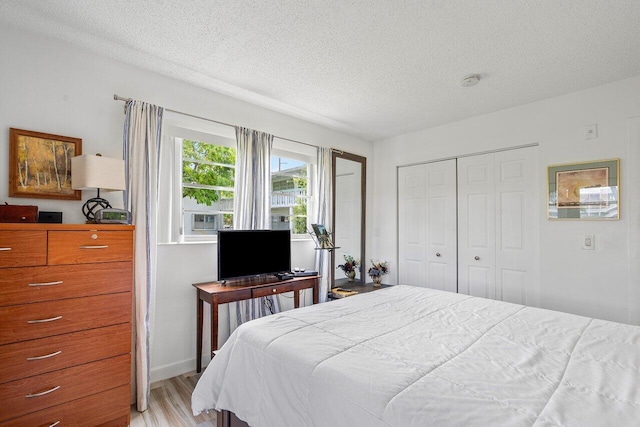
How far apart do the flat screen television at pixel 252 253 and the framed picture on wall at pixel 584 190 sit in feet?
9.12

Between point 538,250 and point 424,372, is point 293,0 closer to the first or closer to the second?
point 424,372

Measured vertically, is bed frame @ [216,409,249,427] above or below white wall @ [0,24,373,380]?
below

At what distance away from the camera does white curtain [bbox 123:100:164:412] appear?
234 cm

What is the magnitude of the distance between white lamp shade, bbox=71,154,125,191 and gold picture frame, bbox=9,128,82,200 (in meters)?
0.14

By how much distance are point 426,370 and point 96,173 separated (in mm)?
2221

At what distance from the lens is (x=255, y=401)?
1490 millimetres

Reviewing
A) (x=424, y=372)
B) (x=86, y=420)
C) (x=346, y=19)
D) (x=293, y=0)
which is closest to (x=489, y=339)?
(x=424, y=372)

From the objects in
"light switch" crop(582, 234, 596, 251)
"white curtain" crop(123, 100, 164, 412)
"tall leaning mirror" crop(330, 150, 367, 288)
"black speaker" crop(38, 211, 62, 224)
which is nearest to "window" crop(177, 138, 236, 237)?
"white curtain" crop(123, 100, 164, 412)

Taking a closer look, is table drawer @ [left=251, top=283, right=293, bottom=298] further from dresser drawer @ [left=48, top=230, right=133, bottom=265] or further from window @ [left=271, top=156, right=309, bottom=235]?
dresser drawer @ [left=48, top=230, right=133, bottom=265]

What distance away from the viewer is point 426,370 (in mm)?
1249

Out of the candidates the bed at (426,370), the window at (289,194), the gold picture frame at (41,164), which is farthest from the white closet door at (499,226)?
the gold picture frame at (41,164)

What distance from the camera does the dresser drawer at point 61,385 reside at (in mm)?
1631

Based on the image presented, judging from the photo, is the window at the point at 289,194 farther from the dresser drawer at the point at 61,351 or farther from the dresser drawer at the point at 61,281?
the dresser drawer at the point at 61,351

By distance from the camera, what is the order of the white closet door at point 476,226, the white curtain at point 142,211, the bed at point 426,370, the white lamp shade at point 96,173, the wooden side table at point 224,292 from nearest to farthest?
the bed at point 426,370 < the white lamp shade at point 96,173 < the white curtain at point 142,211 < the wooden side table at point 224,292 < the white closet door at point 476,226
